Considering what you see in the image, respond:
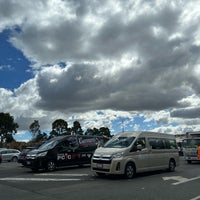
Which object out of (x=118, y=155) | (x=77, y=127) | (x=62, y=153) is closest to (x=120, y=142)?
(x=118, y=155)

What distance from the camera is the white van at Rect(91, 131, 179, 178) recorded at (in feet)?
44.4

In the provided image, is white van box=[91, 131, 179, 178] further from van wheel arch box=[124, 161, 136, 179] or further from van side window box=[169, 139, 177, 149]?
van side window box=[169, 139, 177, 149]

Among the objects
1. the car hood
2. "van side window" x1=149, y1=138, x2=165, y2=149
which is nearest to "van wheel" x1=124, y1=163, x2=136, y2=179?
the car hood

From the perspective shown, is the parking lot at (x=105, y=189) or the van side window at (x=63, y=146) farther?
the van side window at (x=63, y=146)

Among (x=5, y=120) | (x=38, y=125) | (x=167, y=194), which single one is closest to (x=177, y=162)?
(x=167, y=194)

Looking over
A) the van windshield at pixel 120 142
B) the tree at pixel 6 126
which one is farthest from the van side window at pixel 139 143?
the tree at pixel 6 126

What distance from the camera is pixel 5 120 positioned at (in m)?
71.8

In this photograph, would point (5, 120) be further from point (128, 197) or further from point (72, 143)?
point (128, 197)

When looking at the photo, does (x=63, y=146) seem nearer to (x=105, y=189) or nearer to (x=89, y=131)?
(x=105, y=189)

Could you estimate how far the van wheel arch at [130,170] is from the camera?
1380 centimetres

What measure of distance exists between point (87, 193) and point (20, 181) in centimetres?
427

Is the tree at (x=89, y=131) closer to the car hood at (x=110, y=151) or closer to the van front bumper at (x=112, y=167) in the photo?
the car hood at (x=110, y=151)

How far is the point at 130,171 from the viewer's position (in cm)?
1399

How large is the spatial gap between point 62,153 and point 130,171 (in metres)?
5.51
